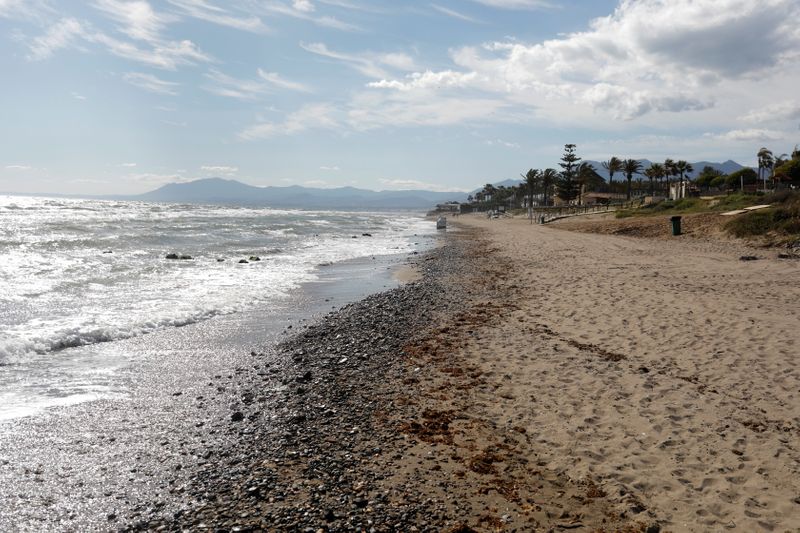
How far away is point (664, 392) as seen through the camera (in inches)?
271

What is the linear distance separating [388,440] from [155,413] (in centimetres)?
321

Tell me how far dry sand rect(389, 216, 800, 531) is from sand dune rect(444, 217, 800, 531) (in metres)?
0.02

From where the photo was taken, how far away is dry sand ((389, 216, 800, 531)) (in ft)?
15.2

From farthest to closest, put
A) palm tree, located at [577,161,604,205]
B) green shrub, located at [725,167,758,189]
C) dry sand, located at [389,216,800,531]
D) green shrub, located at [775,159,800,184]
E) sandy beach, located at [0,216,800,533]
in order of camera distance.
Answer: palm tree, located at [577,161,604,205] < green shrub, located at [725,167,758,189] < green shrub, located at [775,159,800,184] < dry sand, located at [389,216,800,531] < sandy beach, located at [0,216,800,533]

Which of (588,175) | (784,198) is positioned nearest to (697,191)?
(784,198)

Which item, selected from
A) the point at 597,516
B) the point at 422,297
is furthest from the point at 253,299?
the point at 597,516

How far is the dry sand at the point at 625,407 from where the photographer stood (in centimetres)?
462

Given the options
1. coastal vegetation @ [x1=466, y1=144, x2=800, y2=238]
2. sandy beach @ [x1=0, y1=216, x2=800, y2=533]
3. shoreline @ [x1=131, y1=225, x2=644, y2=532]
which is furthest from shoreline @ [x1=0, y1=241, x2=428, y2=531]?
coastal vegetation @ [x1=466, y1=144, x2=800, y2=238]

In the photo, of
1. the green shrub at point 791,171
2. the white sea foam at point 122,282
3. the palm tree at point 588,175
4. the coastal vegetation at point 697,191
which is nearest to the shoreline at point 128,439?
the white sea foam at point 122,282

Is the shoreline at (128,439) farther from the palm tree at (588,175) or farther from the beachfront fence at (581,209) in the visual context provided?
the palm tree at (588,175)

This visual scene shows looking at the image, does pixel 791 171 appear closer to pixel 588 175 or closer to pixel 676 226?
pixel 676 226

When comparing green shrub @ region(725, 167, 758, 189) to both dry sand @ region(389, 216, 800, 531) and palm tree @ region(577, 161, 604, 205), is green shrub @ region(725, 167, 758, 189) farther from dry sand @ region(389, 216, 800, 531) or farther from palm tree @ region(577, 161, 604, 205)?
dry sand @ region(389, 216, 800, 531)

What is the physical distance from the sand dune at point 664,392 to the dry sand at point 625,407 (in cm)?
2

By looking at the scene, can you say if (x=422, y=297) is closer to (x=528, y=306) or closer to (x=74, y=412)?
(x=528, y=306)
